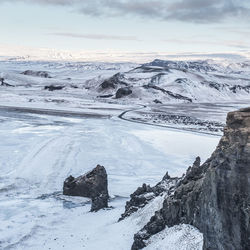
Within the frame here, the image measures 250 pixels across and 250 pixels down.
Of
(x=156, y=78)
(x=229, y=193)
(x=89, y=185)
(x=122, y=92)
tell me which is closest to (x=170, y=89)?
(x=156, y=78)

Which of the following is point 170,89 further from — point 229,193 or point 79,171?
point 229,193

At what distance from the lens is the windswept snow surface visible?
19.2 meters

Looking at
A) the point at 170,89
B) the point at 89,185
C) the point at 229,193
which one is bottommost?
the point at 89,185

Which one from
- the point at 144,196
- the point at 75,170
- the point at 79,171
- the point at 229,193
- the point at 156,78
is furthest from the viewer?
the point at 156,78

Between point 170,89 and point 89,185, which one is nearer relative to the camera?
point 89,185

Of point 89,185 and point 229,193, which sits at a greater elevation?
point 229,193

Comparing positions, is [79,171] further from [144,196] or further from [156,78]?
[156,78]

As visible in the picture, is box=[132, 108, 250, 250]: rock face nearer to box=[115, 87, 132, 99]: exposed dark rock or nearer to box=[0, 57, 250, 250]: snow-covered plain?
box=[0, 57, 250, 250]: snow-covered plain

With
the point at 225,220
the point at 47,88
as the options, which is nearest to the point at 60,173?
the point at 225,220

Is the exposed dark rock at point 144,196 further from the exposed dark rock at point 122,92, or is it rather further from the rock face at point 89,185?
the exposed dark rock at point 122,92

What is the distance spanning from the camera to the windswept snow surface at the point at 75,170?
1920 centimetres

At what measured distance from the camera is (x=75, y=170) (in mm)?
33250

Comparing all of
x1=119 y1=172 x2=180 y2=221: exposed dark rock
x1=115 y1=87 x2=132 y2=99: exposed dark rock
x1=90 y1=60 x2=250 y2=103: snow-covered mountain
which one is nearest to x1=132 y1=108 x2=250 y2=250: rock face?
Answer: x1=119 y1=172 x2=180 y2=221: exposed dark rock

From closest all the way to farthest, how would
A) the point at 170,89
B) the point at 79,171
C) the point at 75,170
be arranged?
the point at 79,171 → the point at 75,170 → the point at 170,89
